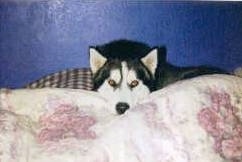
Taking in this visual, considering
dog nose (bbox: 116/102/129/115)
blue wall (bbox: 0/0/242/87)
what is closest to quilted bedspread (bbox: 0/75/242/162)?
dog nose (bbox: 116/102/129/115)

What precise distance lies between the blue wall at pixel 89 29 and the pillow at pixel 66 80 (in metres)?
0.02

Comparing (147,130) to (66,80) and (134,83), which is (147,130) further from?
(66,80)

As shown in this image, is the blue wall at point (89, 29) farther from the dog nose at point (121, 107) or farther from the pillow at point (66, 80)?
the dog nose at point (121, 107)

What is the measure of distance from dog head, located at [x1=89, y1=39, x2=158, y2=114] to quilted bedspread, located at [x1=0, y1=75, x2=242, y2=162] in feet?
0.14

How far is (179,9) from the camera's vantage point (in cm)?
118

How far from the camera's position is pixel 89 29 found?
3.85 ft

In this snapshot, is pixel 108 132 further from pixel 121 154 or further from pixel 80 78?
pixel 80 78

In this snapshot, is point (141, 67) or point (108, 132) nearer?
point (108, 132)

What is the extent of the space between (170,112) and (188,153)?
0.11m

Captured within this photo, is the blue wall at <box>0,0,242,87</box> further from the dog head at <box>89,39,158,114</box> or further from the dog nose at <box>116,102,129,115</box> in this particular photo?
the dog nose at <box>116,102,129,115</box>

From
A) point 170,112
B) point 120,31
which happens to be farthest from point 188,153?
point 120,31

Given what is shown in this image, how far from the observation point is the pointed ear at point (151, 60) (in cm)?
117

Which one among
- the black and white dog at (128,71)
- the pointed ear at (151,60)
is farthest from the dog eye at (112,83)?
the pointed ear at (151,60)

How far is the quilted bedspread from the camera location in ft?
3.32
